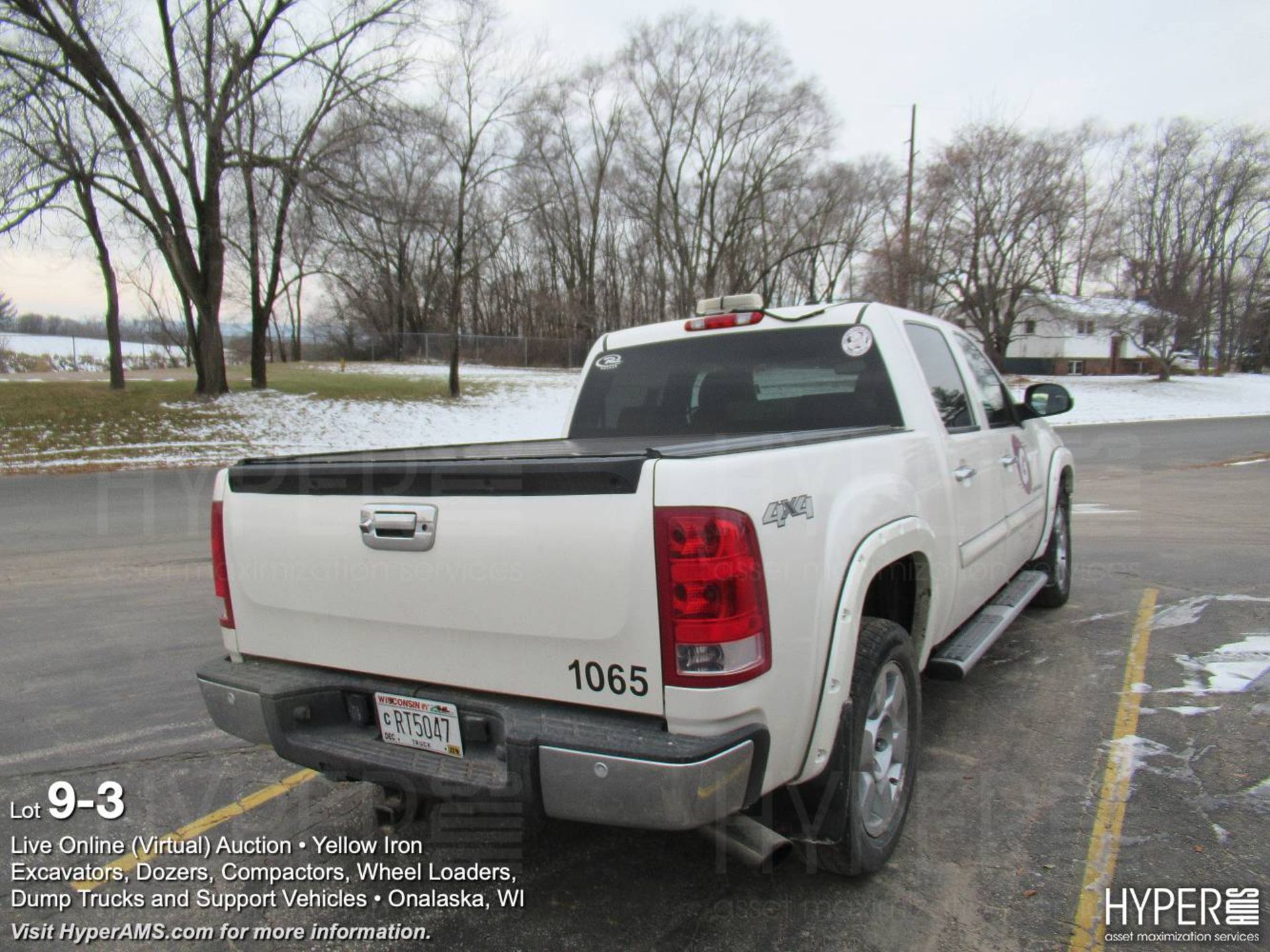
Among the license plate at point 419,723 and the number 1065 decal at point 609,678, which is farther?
the license plate at point 419,723

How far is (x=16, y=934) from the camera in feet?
8.27

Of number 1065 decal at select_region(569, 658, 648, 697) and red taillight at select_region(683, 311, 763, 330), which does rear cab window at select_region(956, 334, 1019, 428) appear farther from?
number 1065 decal at select_region(569, 658, 648, 697)

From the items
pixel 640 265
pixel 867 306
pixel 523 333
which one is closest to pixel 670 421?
pixel 867 306

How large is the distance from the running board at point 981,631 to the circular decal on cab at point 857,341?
1.34 m

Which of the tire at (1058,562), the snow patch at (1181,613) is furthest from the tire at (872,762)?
the snow patch at (1181,613)

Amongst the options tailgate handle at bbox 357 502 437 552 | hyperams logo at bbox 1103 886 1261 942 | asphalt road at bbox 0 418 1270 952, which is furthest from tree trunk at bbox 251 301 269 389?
hyperams logo at bbox 1103 886 1261 942

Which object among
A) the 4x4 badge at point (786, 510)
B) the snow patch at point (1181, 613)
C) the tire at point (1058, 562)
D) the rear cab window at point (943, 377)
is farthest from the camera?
the tire at point (1058, 562)

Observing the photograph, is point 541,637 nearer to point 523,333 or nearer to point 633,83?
point 633,83

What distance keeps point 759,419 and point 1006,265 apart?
40657mm

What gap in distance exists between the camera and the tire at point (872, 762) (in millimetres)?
2451

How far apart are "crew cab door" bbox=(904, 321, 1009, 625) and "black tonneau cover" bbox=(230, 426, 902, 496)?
0.63 m

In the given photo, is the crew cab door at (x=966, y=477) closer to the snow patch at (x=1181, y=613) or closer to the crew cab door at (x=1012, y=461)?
the crew cab door at (x=1012, y=461)

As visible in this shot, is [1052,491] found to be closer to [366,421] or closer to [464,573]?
[464,573]

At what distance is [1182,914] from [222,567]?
3.31 meters
